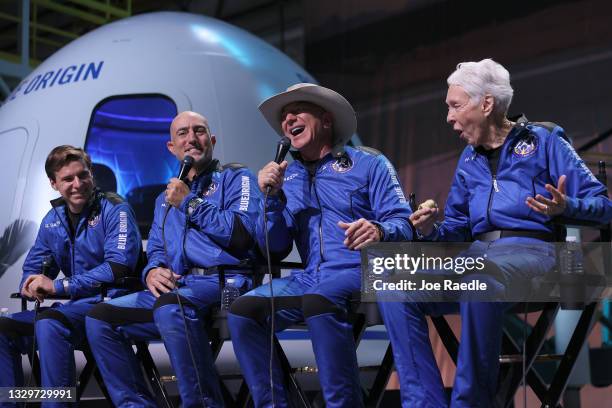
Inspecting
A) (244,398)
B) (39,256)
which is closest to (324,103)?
(244,398)

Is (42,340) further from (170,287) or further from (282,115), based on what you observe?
(282,115)

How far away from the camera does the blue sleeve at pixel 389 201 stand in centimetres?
330

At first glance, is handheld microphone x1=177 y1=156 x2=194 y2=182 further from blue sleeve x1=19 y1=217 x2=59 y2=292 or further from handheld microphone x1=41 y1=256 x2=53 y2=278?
blue sleeve x1=19 y1=217 x2=59 y2=292

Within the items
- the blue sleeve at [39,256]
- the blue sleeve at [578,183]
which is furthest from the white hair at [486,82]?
the blue sleeve at [39,256]

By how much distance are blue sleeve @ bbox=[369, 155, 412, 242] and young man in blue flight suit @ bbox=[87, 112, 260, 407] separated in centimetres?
61

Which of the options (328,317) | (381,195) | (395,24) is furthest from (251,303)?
(395,24)

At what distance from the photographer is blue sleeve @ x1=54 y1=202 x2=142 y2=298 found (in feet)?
13.9

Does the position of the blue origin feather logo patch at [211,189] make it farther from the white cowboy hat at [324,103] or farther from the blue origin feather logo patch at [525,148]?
the blue origin feather logo patch at [525,148]

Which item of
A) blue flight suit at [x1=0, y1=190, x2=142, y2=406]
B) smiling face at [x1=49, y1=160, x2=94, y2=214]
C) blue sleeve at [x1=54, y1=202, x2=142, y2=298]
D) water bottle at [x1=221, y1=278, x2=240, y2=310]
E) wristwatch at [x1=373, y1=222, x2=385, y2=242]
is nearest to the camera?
wristwatch at [x1=373, y1=222, x2=385, y2=242]

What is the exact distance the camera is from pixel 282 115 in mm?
3814

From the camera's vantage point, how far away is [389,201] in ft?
11.4

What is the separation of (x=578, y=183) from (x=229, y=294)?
1.44 meters

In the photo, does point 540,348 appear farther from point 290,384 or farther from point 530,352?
point 290,384

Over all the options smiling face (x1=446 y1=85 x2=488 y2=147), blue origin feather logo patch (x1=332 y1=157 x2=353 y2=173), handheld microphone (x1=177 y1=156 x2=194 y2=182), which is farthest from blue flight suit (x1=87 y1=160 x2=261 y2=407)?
smiling face (x1=446 y1=85 x2=488 y2=147)
